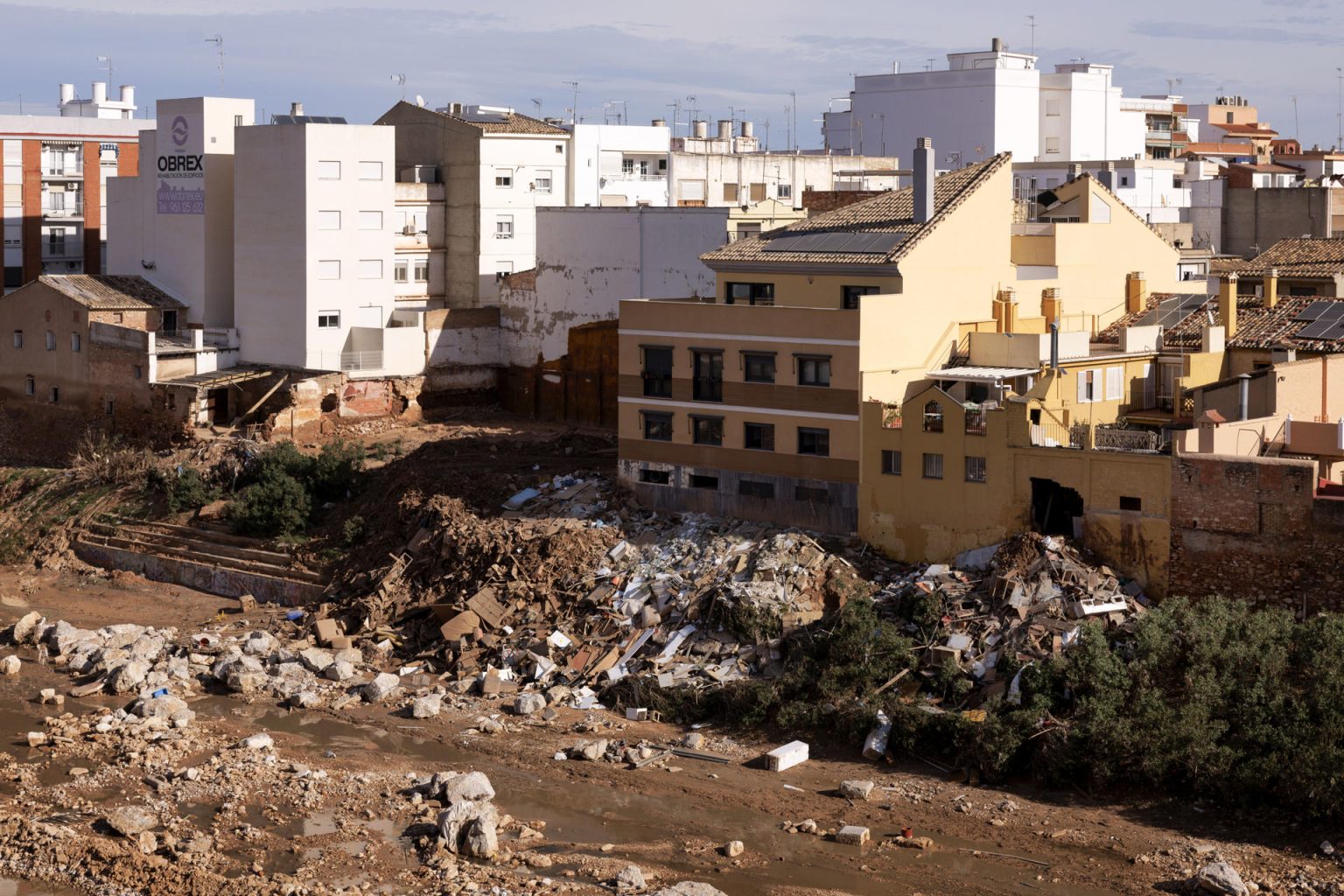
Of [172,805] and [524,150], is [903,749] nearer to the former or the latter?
[172,805]

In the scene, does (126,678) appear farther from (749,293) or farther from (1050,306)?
(1050,306)

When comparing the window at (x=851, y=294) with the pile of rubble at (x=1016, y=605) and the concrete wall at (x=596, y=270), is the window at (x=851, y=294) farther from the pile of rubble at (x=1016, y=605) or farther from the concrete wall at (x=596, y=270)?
the concrete wall at (x=596, y=270)

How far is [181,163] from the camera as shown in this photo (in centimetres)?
6288

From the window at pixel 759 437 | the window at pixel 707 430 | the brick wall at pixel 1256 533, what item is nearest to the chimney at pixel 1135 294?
the window at pixel 759 437

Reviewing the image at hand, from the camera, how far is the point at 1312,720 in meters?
32.0

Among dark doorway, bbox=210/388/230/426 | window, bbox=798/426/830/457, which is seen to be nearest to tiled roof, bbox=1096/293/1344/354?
window, bbox=798/426/830/457

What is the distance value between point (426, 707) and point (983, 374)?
14.1 metres

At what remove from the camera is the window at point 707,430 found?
4306 centimetres

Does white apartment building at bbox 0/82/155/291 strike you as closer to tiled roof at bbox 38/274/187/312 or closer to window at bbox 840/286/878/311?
tiled roof at bbox 38/274/187/312

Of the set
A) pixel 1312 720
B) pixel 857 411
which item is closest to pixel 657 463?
pixel 857 411

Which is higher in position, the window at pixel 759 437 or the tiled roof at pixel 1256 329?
the tiled roof at pixel 1256 329

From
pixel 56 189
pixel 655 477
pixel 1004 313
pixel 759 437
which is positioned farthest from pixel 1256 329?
pixel 56 189

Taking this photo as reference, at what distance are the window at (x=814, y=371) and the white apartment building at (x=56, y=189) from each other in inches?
1666

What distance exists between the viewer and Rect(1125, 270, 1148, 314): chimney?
4847cm
